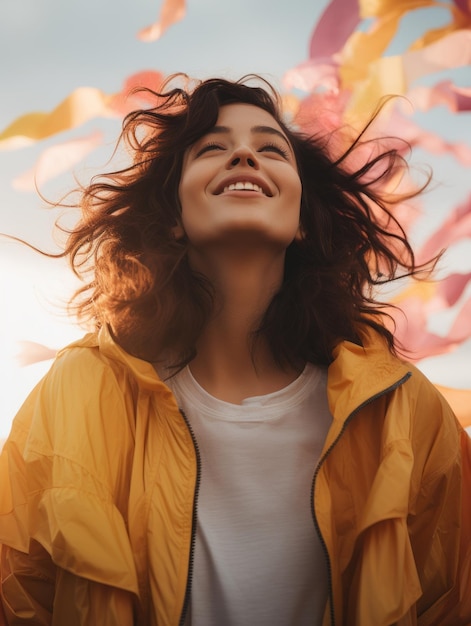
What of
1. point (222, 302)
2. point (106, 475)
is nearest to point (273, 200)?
point (222, 302)

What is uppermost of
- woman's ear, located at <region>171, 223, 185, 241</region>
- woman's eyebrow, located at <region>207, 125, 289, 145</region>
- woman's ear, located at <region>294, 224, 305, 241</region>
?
woman's eyebrow, located at <region>207, 125, 289, 145</region>

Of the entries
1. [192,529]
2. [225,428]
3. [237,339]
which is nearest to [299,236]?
[237,339]

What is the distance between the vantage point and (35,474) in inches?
52.4

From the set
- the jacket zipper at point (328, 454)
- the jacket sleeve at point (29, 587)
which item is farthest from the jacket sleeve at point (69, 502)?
the jacket zipper at point (328, 454)

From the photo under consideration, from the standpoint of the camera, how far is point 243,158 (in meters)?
1.58

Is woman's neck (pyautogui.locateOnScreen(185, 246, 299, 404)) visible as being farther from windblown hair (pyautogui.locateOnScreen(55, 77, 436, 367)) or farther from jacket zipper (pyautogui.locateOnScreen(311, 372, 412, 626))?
jacket zipper (pyautogui.locateOnScreen(311, 372, 412, 626))

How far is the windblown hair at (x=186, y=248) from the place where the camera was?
64.1 inches

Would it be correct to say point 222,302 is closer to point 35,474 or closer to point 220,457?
point 220,457

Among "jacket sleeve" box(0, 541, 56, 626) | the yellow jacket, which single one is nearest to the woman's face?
the yellow jacket

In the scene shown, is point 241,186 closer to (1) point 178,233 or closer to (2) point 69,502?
(1) point 178,233

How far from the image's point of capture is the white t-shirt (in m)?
1.37

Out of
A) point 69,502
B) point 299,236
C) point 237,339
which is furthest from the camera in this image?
point 299,236

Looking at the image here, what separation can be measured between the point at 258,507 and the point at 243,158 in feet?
2.42

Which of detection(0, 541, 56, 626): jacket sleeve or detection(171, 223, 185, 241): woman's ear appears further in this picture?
detection(171, 223, 185, 241): woman's ear
